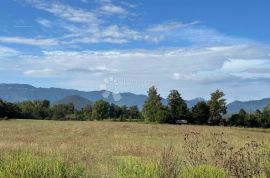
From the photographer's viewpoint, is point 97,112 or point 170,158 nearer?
point 170,158

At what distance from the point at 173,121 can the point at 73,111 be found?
3109 inches

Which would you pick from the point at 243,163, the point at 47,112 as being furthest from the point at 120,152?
the point at 47,112

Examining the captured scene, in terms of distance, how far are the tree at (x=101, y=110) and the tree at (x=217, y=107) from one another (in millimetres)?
62555

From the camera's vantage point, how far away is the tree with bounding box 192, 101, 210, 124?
111 meters

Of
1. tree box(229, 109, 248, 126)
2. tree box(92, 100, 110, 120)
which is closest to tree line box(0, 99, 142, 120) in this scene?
tree box(92, 100, 110, 120)

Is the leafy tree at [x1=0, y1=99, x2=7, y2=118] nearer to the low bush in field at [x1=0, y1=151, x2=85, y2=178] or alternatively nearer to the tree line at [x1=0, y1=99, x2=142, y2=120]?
the tree line at [x1=0, y1=99, x2=142, y2=120]

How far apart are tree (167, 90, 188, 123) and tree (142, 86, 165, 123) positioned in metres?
3.16

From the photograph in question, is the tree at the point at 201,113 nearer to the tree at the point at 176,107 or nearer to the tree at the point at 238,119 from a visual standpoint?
the tree at the point at 176,107

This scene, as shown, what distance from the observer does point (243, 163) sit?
39.4 feet

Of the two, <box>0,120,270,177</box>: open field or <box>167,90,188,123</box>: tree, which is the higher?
<box>167,90,188,123</box>: tree

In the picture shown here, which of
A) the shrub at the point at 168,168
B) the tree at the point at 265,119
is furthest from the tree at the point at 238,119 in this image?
the shrub at the point at 168,168

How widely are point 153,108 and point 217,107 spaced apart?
14749 mm

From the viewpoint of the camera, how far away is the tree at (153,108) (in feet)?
347

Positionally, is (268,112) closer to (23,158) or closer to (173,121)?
(173,121)
